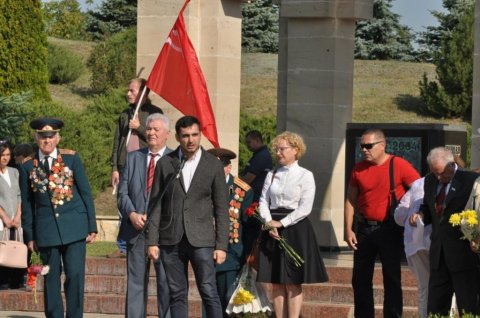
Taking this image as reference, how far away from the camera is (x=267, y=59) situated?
154 feet

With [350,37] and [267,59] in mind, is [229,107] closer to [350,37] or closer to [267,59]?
[350,37]

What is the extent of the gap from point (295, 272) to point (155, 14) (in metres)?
5.49

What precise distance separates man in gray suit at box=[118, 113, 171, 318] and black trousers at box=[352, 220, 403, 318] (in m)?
1.93

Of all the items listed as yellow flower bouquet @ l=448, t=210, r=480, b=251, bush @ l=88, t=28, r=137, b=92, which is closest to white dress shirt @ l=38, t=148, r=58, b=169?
yellow flower bouquet @ l=448, t=210, r=480, b=251

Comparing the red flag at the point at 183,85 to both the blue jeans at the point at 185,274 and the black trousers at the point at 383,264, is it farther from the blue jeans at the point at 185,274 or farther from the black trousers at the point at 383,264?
the blue jeans at the point at 185,274

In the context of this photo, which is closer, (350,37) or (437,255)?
(437,255)

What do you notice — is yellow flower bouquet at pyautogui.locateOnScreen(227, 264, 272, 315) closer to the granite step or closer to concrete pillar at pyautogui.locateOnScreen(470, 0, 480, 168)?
the granite step

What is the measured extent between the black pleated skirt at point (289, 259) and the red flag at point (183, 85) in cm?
277

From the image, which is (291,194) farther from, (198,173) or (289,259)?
(198,173)

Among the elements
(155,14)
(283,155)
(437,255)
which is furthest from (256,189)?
(155,14)

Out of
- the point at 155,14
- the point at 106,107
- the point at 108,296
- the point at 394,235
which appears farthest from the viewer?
the point at 106,107

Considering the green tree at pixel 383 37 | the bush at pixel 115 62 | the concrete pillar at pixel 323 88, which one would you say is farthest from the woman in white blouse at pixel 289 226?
the green tree at pixel 383 37

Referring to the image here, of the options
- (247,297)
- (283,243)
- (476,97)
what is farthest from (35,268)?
(476,97)

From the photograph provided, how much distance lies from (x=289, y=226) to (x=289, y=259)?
0.29m
